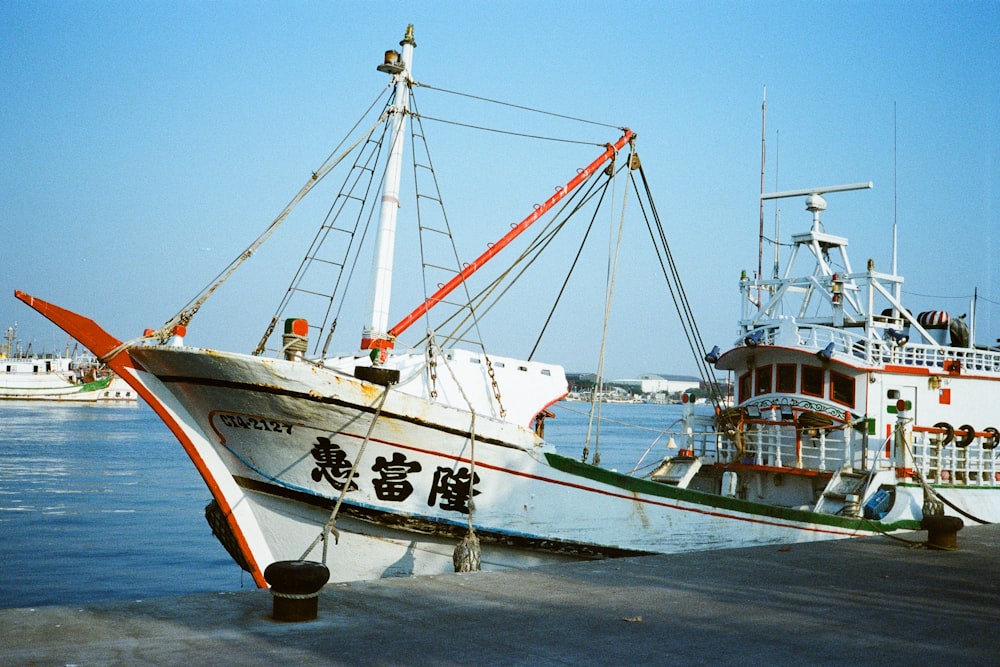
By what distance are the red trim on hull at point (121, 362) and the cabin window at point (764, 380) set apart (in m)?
9.55

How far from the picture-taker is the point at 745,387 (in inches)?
674

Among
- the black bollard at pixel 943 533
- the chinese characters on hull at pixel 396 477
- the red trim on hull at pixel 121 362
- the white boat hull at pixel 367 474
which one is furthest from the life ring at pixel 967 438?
the red trim on hull at pixel 121 362

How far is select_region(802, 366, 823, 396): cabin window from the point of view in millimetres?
15711

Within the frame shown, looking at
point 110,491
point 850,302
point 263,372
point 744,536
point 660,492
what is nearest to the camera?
point 263,372

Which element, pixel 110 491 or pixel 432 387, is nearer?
pixel 432 387

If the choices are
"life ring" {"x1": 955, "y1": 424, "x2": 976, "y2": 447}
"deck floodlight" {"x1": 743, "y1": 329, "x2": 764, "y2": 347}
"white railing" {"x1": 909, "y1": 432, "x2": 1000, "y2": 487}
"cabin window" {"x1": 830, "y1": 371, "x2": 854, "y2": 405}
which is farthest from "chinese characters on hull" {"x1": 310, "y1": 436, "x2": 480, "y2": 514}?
"life ring" {"x1": 955, "y1": 424, "x2": 976, "y2": 447}

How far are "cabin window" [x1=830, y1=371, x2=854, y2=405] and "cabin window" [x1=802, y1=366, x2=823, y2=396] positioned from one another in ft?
0.63

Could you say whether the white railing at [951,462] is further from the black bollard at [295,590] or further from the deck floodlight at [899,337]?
the black bollard at [295,590]

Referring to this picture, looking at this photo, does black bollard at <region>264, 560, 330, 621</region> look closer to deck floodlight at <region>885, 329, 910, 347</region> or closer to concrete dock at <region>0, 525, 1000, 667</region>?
concrete dock at <region>0, 525, 1000, 667</region>

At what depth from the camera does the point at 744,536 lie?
44.3 ft

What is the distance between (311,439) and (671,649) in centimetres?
594

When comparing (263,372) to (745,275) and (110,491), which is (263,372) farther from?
(110,491)

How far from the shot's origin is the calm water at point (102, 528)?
17.4 meters

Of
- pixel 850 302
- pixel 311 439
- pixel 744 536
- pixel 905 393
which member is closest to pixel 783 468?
pixel 744 536
